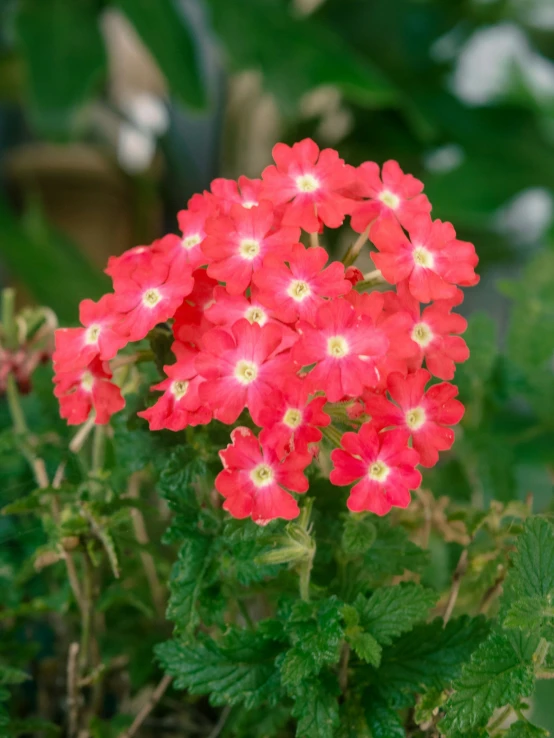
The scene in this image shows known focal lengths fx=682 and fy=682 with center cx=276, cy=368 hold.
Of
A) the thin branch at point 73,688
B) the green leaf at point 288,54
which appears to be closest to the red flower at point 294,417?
the thin branch at point 73,688

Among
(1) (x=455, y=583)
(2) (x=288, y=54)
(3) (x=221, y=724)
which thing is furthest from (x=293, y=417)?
(2) (x=288, y=54)

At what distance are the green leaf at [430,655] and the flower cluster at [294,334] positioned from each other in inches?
4.7

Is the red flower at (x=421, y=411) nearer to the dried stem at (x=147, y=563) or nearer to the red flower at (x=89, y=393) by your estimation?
the red flower at (x=89, y=393)

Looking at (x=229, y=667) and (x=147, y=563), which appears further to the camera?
(x=147, y=563)

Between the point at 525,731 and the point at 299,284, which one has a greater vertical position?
the point at 299,284

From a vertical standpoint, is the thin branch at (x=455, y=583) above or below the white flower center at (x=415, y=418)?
below

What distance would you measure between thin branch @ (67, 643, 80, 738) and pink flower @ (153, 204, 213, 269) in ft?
0.89

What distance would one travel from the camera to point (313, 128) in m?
1.83

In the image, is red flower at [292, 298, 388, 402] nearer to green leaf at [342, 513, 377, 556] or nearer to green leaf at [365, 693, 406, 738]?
green leaf at [342, 513, 377, 556]

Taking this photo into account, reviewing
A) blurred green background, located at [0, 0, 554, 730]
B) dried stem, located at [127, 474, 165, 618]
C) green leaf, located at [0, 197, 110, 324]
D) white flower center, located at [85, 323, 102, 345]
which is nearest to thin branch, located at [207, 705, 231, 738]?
dried stem, located at [127, 474, 165, 618]

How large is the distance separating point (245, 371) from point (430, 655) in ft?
0.72

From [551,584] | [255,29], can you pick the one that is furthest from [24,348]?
[255,29]

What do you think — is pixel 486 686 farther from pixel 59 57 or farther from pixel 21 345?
pixel 59 57

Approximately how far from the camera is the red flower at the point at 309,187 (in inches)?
15.6
